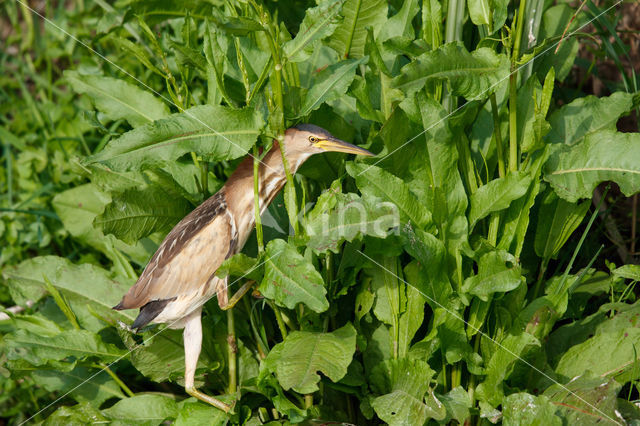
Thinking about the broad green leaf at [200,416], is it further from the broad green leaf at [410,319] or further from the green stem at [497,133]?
the green stem at [497,133]

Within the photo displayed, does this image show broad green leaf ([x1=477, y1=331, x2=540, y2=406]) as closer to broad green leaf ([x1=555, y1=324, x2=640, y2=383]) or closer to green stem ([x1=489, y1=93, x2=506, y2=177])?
broad green leaf ([x1=555, y1=324, x2=640, y2=383])

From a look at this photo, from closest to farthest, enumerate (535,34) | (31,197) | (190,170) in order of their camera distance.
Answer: (535,34) < (190,170) < (31,197)

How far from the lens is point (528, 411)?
74.4 inches

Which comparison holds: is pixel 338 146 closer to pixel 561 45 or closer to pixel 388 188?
pixel 388 188

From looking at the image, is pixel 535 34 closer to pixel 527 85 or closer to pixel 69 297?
pixel 527 85

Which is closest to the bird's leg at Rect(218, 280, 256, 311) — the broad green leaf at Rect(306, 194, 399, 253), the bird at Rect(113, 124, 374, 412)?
the bird at Rect(113, 124, 374, 412)

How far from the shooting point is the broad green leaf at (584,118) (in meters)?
2.26

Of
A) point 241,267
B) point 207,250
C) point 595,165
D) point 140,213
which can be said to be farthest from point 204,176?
point 595,165

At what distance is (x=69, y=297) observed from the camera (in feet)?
8.51

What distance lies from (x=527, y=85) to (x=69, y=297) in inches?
69.4

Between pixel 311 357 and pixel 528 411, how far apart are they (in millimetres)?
595

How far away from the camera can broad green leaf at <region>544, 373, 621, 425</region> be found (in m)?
1.85

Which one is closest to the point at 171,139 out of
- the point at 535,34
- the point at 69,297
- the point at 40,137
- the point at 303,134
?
the point at 303,134

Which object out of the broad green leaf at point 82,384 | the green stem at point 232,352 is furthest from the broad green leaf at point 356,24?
the broad green leaf at point 82,384
